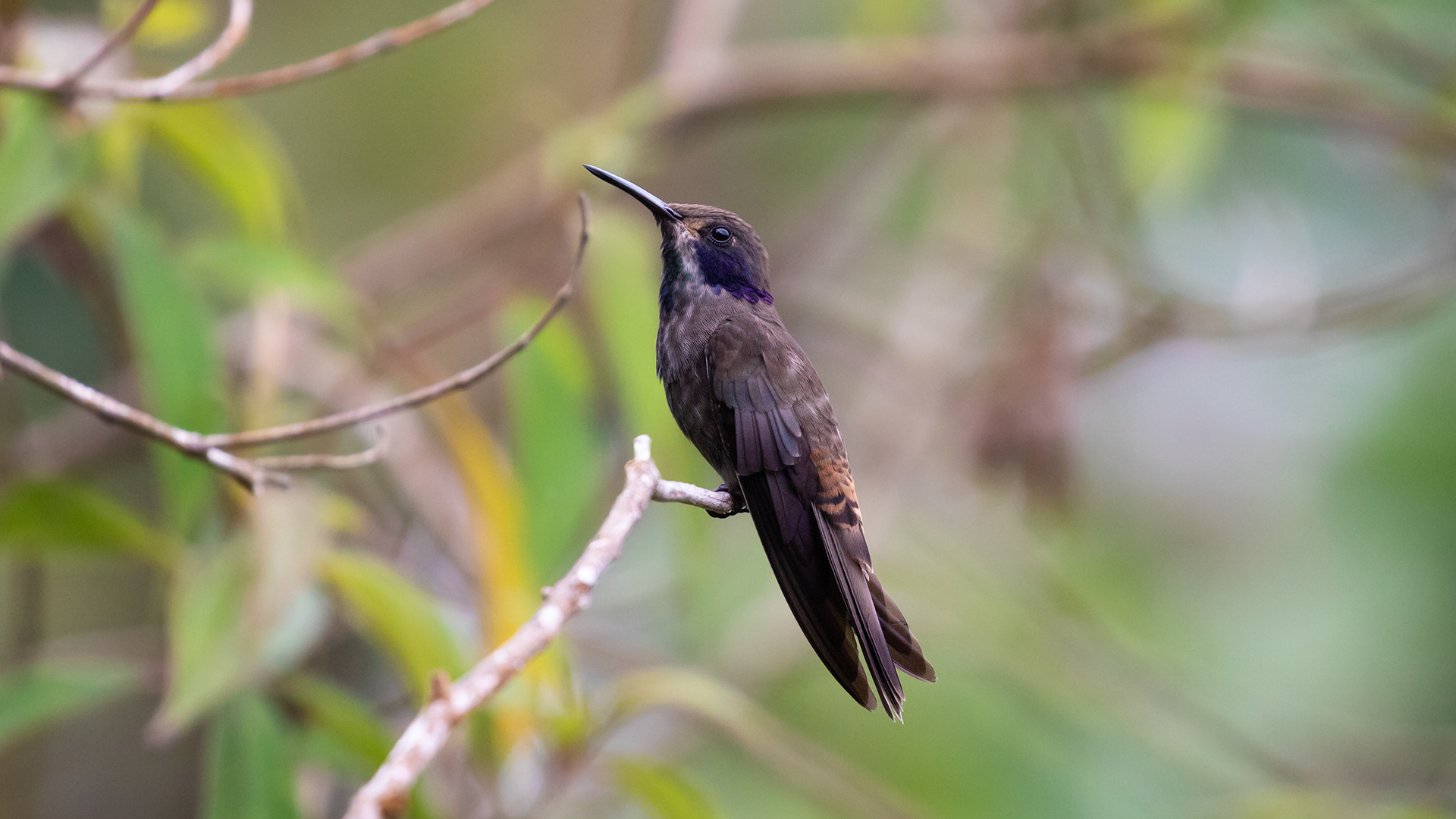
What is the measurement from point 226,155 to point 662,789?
1.54 m

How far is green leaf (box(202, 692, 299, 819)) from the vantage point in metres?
2.03

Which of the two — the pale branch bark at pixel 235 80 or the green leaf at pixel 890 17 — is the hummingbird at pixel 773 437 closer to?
the pale branch bark at pixel 235 80

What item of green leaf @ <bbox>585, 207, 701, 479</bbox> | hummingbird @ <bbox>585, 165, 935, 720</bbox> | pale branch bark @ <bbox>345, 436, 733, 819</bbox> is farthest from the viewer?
green leaf @ <bbox>585, 207, 701, 479</bbox>

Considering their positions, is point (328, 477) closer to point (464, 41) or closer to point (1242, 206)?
point (464, 41)

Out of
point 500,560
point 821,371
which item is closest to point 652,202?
point 500,560

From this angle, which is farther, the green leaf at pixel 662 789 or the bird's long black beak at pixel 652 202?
the green leaf at pixel 662 789

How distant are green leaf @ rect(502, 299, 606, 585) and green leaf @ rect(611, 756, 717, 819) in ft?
1.28

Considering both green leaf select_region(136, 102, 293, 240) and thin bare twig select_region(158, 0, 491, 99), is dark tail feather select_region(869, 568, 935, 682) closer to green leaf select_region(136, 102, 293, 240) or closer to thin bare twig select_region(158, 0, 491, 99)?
thin bare twig select_region(158, 0, 491, 99)

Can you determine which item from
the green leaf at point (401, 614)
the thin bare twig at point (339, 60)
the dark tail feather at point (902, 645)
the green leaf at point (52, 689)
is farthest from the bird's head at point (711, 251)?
the green leaf at point (52, 689)

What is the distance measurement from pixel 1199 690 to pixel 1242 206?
7.27 feet

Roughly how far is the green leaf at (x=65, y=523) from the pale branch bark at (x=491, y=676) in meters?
1.41

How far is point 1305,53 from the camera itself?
486 centimetres

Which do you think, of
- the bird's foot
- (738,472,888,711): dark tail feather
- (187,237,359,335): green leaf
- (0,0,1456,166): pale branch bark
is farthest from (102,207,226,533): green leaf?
(0,0,1456,166): pale branch bark

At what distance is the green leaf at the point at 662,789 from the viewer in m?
2.25
